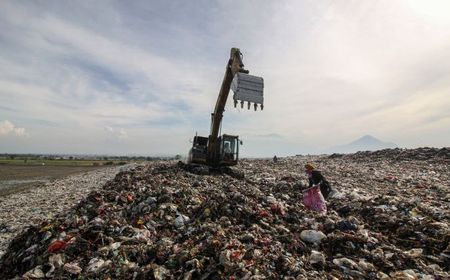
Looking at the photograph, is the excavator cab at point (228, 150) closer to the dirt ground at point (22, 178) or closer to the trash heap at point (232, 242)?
the trash heap at point (232, 242)

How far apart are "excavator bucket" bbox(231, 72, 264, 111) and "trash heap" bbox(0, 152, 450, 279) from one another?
515 cm

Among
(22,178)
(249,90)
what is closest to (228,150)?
(249,90)

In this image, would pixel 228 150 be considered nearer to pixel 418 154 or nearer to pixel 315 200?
pixel 315 200

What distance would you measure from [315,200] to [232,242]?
3.61 meters

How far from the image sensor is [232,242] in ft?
17.5

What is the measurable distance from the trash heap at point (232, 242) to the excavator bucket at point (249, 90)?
515 cm

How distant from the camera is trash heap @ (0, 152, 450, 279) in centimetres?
465

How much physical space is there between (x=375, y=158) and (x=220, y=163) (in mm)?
17687

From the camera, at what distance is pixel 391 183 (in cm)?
1410

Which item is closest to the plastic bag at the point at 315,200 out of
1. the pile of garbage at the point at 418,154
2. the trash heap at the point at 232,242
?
the trash heap at the point at 232,242

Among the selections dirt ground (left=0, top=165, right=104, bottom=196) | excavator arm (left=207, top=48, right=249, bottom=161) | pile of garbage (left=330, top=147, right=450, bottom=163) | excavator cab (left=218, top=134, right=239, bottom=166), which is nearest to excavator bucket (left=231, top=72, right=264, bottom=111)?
excavator arm (left=207, top=48, right=249, bottom=161)

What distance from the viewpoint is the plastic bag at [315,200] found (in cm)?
809

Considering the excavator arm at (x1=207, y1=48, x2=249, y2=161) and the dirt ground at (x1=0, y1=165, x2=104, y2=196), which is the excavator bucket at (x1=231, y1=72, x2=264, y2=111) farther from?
the dirt ground at (x1=0, y1=165, x2=104, y2=196)

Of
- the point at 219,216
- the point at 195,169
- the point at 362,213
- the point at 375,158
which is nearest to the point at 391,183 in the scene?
the point at 362,213
